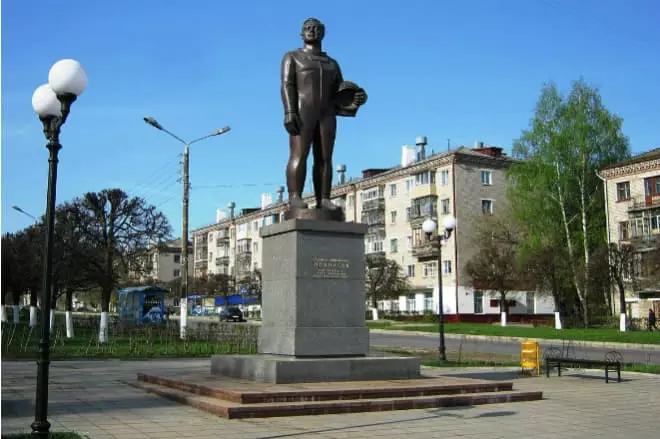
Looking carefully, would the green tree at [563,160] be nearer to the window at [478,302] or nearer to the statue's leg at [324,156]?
the window at [478,302]

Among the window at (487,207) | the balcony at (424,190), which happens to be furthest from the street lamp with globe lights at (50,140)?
the window at (487,207)

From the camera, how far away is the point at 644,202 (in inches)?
2034

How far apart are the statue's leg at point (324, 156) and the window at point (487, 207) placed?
49.8 m

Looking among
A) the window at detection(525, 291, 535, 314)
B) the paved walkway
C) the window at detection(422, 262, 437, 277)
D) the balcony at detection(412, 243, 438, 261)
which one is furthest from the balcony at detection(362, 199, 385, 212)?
the paved walkway

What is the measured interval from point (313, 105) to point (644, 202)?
44.1m

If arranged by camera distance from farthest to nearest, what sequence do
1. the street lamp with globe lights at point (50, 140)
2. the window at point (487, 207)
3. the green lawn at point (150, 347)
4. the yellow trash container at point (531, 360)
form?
1. the window at point (487, 207)
2. the green lawn at point (150, 347)
3. the yellow trash container at point (531, 360)
4. the street lamp with globe lights at point (50, 140)

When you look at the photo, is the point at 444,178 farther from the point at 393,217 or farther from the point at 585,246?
the point at 585,246

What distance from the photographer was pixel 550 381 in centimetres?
1598

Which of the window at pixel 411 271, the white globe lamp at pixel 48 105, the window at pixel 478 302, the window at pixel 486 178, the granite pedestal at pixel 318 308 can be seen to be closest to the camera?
the white globe lamp at pixel 48 105

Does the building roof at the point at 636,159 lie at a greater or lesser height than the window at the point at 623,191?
greater

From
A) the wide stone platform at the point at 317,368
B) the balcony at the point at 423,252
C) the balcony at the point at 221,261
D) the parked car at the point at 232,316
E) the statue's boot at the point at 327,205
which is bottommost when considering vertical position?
the wide stone platform at the point at 317,368

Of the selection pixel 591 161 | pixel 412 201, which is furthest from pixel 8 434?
pixel 412 201

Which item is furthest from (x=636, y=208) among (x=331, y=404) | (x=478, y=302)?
(x=331, y=404)

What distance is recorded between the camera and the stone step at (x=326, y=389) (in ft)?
33.9
